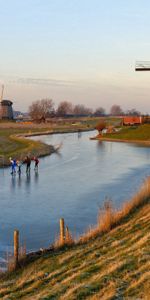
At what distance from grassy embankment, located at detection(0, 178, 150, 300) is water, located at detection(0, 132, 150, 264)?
2.00 metres

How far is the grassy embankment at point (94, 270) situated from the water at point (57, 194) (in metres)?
2.00

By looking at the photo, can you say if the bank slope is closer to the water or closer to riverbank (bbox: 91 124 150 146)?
the water

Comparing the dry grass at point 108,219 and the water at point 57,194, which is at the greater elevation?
the dry grass at point 108,219

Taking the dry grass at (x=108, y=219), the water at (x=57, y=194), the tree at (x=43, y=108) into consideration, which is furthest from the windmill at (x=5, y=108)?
the dry grass at (x=108, y=219)

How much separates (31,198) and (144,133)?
54190 millimetres

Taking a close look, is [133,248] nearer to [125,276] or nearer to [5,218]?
[125,276]

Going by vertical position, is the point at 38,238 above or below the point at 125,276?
below

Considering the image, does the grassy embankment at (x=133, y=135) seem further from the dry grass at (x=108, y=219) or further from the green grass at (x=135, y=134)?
the dry grass at (x=108, y=219)

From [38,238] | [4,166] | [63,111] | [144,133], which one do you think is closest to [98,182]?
[4,166]

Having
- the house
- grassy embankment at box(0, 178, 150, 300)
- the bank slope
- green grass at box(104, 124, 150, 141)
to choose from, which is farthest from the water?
the house

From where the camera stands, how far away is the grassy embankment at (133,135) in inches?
2773

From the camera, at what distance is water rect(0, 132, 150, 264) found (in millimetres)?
15380

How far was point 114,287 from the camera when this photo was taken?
7477mm

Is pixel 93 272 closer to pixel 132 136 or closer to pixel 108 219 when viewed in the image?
pixel 108 219
